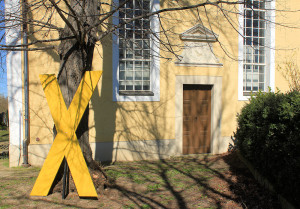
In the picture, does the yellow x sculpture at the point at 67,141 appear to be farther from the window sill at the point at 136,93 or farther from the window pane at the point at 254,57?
the window pane at the point at 254,57

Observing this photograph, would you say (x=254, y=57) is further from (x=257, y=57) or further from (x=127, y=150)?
(x=127, y=150)

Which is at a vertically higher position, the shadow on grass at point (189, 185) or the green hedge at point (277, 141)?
the green hedge at point (277, 141)

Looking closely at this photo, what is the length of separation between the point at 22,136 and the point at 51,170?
2.69m

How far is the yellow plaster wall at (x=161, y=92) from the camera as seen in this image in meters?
6.65

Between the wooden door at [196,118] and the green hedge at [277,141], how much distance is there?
261cm

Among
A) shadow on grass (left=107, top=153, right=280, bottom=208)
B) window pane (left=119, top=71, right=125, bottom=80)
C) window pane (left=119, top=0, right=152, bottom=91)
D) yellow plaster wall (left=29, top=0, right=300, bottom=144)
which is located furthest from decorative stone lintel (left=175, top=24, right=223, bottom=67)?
shadow on grass (left=107, top=153, right=280, bottom=208)

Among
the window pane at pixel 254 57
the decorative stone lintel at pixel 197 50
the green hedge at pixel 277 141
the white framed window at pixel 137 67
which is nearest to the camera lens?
the green hedge at pixel 277 141

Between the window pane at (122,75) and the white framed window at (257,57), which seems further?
the white framed window at (257,57)

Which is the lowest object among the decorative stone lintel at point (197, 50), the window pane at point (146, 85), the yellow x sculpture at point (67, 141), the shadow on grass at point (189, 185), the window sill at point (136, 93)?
the shadow on grass at point (189, 185)

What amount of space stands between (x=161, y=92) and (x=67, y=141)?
12.2 ft

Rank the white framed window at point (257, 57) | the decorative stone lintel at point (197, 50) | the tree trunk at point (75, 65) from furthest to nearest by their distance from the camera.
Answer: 1. the white framed window at point (257, 57)
2. the decorative stone lintel at point (197, 50)
3. the tree trunk at point (75, 65)

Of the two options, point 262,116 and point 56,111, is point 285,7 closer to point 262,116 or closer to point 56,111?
point 262,116

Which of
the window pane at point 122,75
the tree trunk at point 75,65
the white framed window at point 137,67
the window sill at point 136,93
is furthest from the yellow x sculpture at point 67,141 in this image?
the window pane at point 122,75

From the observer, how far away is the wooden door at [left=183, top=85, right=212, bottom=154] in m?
7.82
